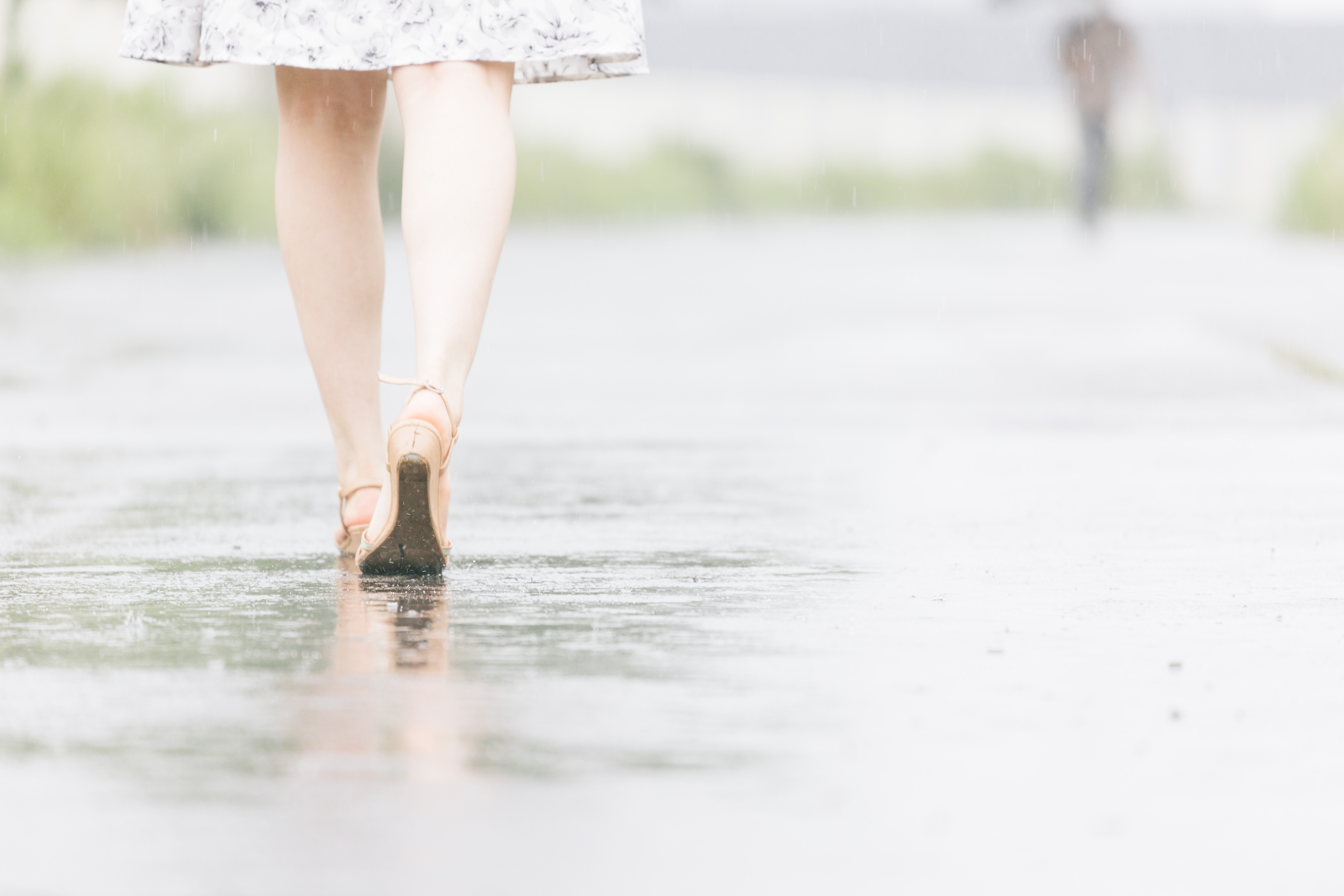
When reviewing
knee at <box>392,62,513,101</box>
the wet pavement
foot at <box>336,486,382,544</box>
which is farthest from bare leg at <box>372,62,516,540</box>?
the wet pavement

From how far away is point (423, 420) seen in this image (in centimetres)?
364

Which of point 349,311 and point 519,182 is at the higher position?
point 349,311

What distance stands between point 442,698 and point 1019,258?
14632 mm

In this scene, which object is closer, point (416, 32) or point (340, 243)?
point (416, 32)

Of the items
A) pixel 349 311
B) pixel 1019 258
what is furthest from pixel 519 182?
pixel 349 311

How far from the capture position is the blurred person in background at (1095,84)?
21188mm

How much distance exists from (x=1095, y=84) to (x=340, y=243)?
17946 millimetres

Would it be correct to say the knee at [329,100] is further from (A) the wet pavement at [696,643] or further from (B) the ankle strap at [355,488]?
(A) the wet pavement at [696,643]

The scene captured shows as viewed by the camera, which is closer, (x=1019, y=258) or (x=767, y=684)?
(x=767, y=684)

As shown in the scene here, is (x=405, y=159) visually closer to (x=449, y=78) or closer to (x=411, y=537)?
(x=449, y=78)

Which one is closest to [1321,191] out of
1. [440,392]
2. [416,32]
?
[416,32]

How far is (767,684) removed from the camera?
2.89m

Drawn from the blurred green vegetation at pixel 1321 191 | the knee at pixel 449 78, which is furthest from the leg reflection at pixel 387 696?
the blurred green vegetation at pixel 1321 191

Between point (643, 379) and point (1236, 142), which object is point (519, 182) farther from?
point (1236, 142)
